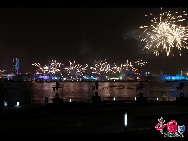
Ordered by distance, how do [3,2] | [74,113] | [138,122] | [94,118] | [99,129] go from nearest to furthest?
[3,2] → [99,129] → [138,122] → [94,118] → [74,113]

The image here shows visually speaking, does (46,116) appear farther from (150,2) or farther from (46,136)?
(150,2)

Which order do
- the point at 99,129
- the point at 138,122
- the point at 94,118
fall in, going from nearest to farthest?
the point at 99,129, the point at 138,122, the point at 94,118

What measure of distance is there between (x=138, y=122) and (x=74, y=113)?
461 centimetres

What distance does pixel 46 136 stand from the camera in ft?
29.5

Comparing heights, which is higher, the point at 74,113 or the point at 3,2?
the point at 3,2

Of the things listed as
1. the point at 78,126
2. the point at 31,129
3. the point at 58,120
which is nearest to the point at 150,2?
the point at 78,126

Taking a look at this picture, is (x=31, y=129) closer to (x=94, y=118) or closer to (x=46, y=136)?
(x=46, y=136)

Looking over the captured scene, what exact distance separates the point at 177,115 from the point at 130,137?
21.0 ft

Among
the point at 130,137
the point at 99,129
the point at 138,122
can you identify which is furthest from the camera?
the point at 138,122

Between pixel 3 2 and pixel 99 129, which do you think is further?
pixel 99 129

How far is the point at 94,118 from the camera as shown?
13641 millimetres

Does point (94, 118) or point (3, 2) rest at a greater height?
point (3, 2)

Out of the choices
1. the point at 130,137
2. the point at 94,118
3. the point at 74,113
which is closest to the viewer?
the point at 130,137

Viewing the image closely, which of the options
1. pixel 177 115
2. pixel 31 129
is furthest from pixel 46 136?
pixel 177 115
